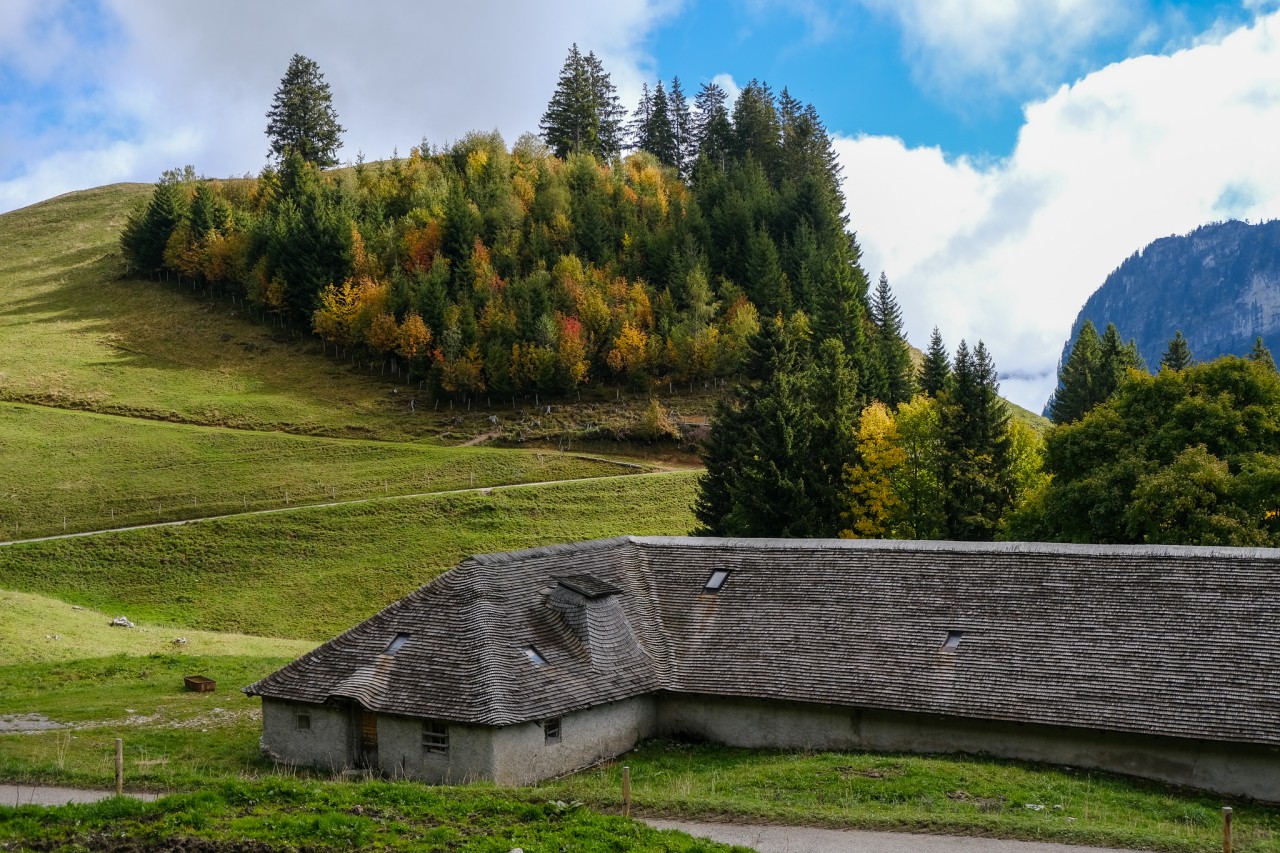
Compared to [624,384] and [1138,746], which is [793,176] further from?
[1138,746]

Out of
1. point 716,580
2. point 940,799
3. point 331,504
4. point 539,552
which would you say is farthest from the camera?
point 331,504

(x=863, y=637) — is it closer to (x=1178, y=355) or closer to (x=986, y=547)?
(x=986, y=547)

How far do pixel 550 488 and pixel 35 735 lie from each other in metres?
42.1

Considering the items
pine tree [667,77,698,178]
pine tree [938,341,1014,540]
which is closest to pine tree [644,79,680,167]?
pine tree [667,77,698,178]

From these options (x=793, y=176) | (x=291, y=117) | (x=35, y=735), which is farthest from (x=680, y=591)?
(x=291, y=117)

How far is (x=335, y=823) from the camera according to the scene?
15773 millimetres

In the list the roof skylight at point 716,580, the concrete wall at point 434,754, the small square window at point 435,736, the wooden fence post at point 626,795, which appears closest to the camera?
the wooden fence post at point 626,795

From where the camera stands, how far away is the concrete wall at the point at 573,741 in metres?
24.2

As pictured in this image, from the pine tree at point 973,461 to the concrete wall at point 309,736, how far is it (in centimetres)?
3042

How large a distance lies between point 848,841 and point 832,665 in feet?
30.1

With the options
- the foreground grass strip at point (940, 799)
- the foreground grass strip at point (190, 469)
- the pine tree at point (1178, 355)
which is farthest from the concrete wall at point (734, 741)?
the pine tree at point (1178, 355)

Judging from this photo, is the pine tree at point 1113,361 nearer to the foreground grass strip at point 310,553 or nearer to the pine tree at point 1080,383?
the pine tree at point 1080,383

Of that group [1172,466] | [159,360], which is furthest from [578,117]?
[1172,466]

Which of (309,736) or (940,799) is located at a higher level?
(940,799)
